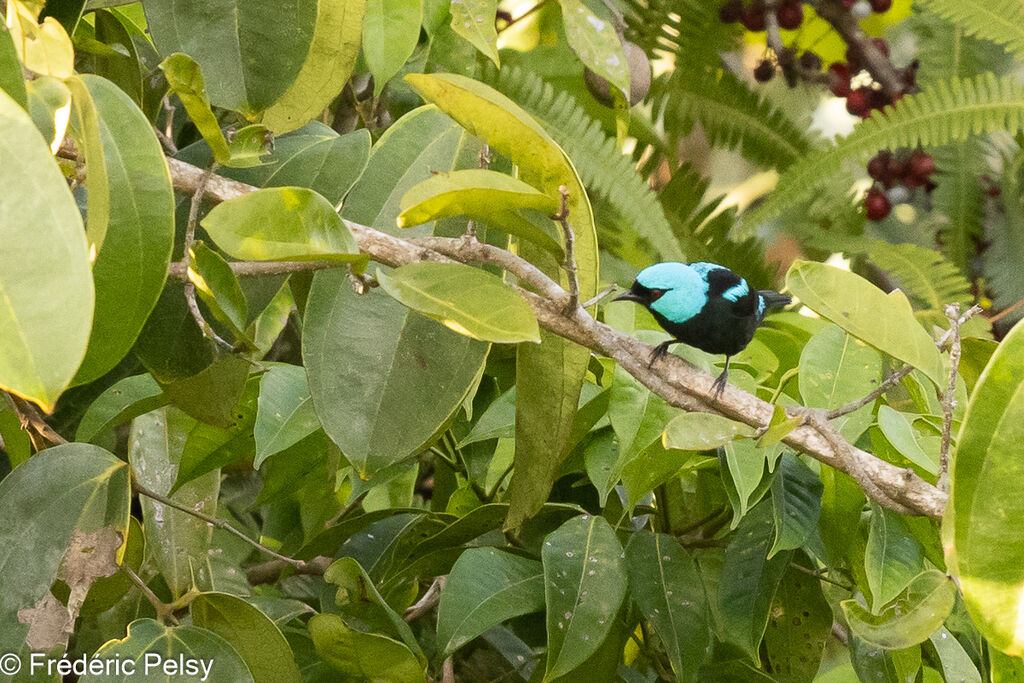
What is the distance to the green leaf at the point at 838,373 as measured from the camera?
86 centimetres

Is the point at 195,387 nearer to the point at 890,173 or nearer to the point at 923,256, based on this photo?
the point at 923,256

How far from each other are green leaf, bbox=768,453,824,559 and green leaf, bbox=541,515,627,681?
14cm

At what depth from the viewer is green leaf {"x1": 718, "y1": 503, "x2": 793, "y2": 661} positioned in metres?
0.85

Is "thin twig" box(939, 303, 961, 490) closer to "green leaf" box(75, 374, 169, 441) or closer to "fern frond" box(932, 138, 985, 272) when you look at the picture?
"green leaf" box(75, 374, 169, 441)

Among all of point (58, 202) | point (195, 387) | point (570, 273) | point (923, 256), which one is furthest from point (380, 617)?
point (923, 256)

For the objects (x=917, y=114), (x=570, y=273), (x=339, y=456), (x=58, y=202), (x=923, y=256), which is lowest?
(x=923, y=256)

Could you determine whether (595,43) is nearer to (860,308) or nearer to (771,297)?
(860,308)

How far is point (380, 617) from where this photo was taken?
2.85ft

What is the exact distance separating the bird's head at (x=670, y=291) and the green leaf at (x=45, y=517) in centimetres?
64

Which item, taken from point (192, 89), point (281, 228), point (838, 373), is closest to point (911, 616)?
point (838, 373)

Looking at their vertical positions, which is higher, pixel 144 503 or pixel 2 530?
pixel 2 530

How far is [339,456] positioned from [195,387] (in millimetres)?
200

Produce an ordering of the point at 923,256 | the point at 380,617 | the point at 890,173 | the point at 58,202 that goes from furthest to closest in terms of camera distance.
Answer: the point at 890,173
the point at 923,256
the point at 380,617
the point at 58,202

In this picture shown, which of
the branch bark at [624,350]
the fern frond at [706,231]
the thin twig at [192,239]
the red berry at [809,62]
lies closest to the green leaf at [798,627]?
the branch bark at [624,350]
